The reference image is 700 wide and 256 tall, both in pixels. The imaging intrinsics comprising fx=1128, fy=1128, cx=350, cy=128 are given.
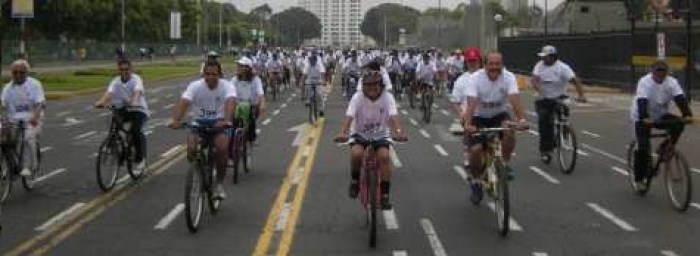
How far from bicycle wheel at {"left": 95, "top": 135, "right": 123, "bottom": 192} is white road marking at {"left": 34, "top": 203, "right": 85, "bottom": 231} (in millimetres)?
1087

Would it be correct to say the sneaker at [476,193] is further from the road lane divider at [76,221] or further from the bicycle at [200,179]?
the road lane divider at [76,221]

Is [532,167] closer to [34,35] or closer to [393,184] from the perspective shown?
[393,184]

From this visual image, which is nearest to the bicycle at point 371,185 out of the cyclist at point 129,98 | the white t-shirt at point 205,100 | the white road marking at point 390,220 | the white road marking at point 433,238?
the white road marking at point 433,238

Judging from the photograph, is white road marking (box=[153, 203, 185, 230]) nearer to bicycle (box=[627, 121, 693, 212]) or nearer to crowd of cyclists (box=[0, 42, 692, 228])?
crowd of cyclists (box=[0, 42, 692, 228])

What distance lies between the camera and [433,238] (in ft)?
34.3

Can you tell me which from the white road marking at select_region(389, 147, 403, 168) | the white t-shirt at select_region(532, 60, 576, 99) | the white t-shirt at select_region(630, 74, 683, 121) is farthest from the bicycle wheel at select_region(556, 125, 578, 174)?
the white t-shirt at select_region(630, 74, 683, 121)

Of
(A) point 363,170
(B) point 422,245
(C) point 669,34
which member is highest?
(C) point 669,34

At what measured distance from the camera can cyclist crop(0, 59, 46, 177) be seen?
13453mm

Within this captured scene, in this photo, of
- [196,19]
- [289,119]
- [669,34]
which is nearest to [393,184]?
[289,119]

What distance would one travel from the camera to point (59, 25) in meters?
81.8

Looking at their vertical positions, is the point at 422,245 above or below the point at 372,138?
below

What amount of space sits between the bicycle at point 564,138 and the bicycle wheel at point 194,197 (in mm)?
6372

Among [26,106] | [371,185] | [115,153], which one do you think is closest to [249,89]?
[115,153]

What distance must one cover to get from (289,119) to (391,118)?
1677cm
